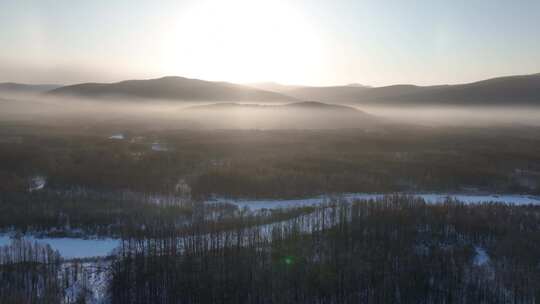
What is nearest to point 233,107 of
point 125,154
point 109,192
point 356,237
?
point 125,154

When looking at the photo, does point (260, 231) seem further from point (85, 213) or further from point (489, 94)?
point (489, 94)

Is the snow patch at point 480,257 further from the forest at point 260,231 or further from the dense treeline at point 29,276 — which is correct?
the dense treeline at point 29,276

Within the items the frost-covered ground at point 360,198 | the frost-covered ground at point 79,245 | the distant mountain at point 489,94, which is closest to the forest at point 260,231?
the frost-covered ground at point 79,245

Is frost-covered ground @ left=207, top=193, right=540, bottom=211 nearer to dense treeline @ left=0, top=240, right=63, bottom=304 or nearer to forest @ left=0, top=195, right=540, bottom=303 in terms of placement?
forest @ left=0, top=195, right=540, bottom=303

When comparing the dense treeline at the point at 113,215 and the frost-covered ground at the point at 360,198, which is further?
the frost-covered ground at the point at 360,198

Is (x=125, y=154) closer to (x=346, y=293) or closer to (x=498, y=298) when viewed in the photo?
(x=346, y=293)

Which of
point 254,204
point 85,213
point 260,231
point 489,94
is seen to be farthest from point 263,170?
point 489,94
